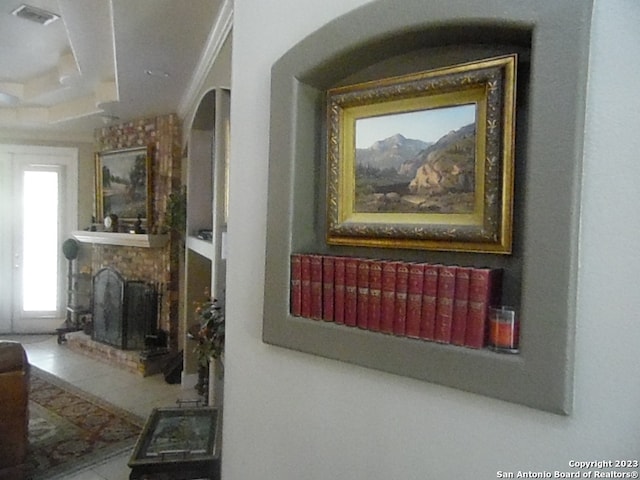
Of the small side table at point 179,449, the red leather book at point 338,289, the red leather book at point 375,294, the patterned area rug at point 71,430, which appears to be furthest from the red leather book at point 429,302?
the patterned area rug at point 71,430

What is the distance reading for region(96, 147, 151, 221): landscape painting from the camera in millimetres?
5508

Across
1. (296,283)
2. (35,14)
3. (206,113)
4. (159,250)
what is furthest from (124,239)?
(296,283)

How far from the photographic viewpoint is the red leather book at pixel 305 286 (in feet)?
4.47

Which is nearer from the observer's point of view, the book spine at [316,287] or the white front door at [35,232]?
the book spine at [316,287]

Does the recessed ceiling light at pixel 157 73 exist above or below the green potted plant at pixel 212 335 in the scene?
above

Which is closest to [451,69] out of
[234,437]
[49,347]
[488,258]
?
[488,258]

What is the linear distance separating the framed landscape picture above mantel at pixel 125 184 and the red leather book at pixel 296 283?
4.50 meters

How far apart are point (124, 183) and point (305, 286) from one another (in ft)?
16.7

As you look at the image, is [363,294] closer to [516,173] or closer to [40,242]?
[516,173]

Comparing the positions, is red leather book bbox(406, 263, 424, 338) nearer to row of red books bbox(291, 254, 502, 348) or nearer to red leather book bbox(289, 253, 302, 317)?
row of red books bbox(291, 254, 502, 348)

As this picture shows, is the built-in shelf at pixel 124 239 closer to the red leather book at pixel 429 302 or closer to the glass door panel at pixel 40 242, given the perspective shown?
the glass door panel at pixel 40 242

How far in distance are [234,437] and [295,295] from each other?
59 cm

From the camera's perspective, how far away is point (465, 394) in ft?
3.63

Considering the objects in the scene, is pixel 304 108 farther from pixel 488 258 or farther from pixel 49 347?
pixel 49 347
